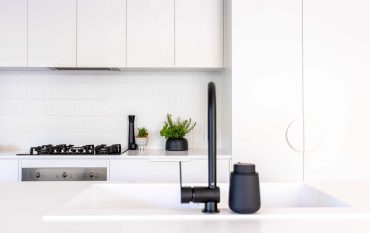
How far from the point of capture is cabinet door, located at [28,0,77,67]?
294cm

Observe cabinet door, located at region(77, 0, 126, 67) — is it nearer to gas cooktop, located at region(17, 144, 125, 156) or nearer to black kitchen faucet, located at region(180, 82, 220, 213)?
gas cooktop, located at region(17, 144, 125, 156)

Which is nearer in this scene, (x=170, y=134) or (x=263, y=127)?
(x=263, y=127)

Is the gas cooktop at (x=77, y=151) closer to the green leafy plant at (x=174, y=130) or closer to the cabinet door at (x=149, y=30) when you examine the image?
the green leafy plant at (x=174, y=130)

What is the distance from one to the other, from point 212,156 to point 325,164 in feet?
6.43

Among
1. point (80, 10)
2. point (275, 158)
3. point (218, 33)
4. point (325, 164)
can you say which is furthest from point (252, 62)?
point (80, 10)

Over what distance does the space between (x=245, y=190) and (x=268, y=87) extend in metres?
1.78

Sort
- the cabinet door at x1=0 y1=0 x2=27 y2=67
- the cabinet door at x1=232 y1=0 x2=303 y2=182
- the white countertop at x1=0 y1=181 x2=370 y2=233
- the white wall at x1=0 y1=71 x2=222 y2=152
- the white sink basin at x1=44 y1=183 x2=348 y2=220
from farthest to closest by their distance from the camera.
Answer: the white wall at x1=0 y1=71 x2=222 y2=152 < the cabinet door at x1=0 y1=0 x2=27 y2=67 < the cabinet door at x1=232 y1=0 x2=303 y2=182 < the white sink basin at x1=44 y1=183 x2=348 y2=220 < the white countertop at x1=0 y1=181 x2=370 y2=233

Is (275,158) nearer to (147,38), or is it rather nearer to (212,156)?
(147,38)

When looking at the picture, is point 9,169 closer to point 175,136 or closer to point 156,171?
point 156,171

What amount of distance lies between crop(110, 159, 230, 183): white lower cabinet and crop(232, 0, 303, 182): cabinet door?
0.97 feet

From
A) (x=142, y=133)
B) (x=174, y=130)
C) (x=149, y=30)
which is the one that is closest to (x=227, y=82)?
(x=174, y=130)

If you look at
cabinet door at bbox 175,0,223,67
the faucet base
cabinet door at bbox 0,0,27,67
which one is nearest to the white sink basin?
the faucet base

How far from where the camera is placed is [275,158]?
2717 mm

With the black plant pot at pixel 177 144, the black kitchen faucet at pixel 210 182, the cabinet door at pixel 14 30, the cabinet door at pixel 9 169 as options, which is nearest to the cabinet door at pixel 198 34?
the black plant pot at pixel 177 144
